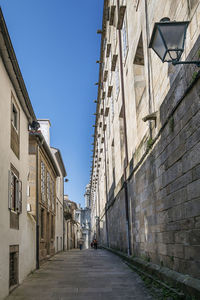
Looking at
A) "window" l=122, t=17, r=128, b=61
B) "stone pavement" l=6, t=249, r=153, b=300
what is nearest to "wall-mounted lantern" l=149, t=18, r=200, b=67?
"stone pavement" l=6, t=249, r=153, b=300

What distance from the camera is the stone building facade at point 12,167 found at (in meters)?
8.67

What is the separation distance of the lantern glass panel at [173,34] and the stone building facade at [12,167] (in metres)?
4.21

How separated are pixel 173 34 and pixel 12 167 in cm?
630

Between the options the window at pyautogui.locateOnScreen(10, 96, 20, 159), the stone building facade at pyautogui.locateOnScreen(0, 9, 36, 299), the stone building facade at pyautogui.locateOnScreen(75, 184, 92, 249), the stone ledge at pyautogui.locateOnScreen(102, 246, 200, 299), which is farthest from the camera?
the stone building facade at pyautogui.locateOnScreen(75, 184, 92, 249)

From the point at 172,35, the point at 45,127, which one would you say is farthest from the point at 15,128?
the point at 45,127

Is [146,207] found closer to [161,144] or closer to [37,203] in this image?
[161,144]

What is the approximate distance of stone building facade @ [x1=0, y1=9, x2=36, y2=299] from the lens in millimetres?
8672

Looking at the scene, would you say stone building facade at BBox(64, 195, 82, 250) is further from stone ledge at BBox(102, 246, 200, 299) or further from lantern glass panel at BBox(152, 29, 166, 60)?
lantern glass panel at BBox(152, 29, 166, 60)

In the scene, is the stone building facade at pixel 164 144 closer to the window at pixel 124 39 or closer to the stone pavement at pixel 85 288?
the window at pixel 124 39

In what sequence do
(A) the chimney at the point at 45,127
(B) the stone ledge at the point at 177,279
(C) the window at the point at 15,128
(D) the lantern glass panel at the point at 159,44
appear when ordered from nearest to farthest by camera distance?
(D) the lantern glass panel at the point at 159,44 < (B) the stone ledge at the point at 177,279 < (C) the window at the point at 15,128 < (A) the chimney at the point at 45,127

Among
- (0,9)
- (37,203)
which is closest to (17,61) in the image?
(0,9)

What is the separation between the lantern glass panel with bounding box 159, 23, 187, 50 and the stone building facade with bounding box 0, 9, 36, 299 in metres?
4.21

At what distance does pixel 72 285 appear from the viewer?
10164mm

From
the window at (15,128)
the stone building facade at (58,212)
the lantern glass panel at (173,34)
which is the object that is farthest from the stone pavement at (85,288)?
the stone building facade at (58,212)
